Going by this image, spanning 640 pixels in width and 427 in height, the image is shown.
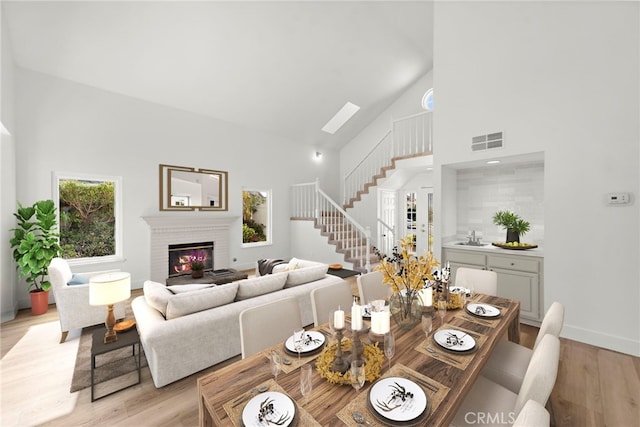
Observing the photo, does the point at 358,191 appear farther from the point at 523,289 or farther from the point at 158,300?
the point at 158,300

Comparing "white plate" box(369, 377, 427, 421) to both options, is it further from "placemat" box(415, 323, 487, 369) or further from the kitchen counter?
the kitchen counter

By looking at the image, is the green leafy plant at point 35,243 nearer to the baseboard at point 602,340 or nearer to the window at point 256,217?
the window at point 256,217

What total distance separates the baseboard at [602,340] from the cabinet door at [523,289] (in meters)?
0.31

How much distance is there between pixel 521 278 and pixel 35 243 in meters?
6.22

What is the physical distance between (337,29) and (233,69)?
2.05 metres

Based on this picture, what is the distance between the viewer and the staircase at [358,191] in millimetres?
6527

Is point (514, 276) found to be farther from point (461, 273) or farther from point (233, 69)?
point (233, 69)

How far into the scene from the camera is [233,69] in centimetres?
515

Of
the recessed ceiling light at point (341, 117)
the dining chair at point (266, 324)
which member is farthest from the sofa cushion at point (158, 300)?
the recessed ceiling light at point (341, 117)

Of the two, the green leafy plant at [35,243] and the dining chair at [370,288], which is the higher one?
the green leafy plant at [35,243]

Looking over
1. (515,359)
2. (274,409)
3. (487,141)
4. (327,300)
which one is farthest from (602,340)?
(274,409)

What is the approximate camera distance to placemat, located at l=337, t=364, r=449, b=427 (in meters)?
1.03

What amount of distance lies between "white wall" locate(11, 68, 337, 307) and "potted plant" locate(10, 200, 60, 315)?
0.28m

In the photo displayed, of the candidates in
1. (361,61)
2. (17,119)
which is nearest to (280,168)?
(361,61)
